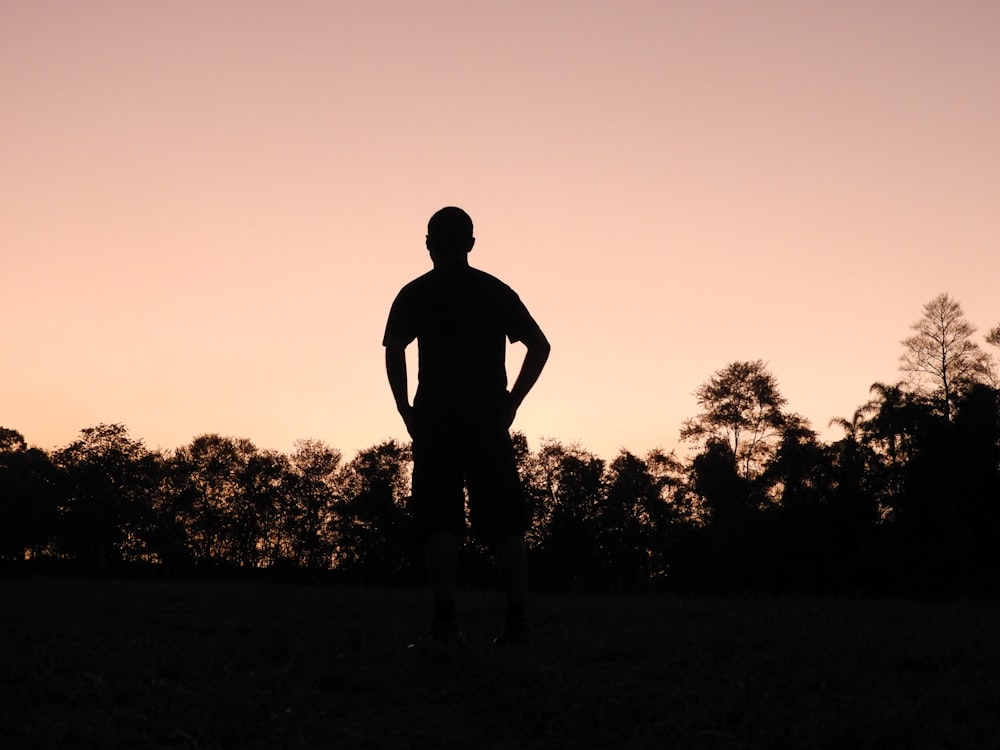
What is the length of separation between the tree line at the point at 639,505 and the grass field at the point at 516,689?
603 inches

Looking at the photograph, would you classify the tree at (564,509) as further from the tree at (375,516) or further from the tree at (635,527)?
the tree at (375,516)

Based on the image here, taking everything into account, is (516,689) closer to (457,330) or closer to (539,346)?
(457,330)

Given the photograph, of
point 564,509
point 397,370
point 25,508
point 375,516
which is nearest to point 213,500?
point 25,508

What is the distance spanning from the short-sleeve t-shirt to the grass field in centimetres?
179

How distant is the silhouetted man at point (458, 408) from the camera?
606 cm

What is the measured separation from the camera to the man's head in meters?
6.53

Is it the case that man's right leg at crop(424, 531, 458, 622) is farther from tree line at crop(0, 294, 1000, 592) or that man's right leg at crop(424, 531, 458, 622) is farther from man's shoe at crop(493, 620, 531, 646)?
tree line at crop(0, 294, 1000, 592)

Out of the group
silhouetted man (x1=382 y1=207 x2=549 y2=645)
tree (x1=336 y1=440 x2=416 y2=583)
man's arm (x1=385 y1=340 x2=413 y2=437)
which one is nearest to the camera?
silhouetted man (x1=382 y1=207 x2=549 y2=645)

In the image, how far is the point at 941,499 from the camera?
34.0 meters

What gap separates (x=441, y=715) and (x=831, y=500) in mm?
38693

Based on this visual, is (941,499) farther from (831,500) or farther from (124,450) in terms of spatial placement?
(124,450)

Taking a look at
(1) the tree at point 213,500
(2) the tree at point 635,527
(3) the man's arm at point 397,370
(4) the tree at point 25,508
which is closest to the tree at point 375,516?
(1) the tree at point 213,500

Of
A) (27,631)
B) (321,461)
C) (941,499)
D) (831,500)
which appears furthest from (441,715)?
(321,461)

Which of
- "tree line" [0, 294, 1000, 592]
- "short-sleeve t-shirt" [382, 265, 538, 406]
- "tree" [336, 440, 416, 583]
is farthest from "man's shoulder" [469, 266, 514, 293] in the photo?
"tree" [336, 440, 416, 583]
